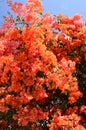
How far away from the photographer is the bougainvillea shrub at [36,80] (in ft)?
34.4

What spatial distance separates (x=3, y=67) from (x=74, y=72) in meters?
2.35

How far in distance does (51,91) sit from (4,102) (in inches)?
60.2

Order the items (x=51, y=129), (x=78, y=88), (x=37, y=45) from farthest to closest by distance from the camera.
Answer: (x=78, y=88)
(x=37, y=45)
(x=51, y=129)

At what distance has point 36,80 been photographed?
10516mm

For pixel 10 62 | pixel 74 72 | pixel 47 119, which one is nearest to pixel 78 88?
pixel 74 72

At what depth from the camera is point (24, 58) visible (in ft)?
35.0

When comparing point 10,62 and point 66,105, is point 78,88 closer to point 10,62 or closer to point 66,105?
point 66,105

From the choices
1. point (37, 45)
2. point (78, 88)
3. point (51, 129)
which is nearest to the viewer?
point (51, 129)

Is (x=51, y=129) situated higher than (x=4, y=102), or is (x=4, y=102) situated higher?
(x=4, y=102)

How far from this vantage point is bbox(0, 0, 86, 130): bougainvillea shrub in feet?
34.4

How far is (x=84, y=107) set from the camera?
11273 millimetres

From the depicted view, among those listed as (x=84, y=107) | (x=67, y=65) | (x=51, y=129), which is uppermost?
(x=67, y=65)

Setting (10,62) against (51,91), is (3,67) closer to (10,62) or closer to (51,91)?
(10,62)

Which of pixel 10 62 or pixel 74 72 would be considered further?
pixel 74 72
